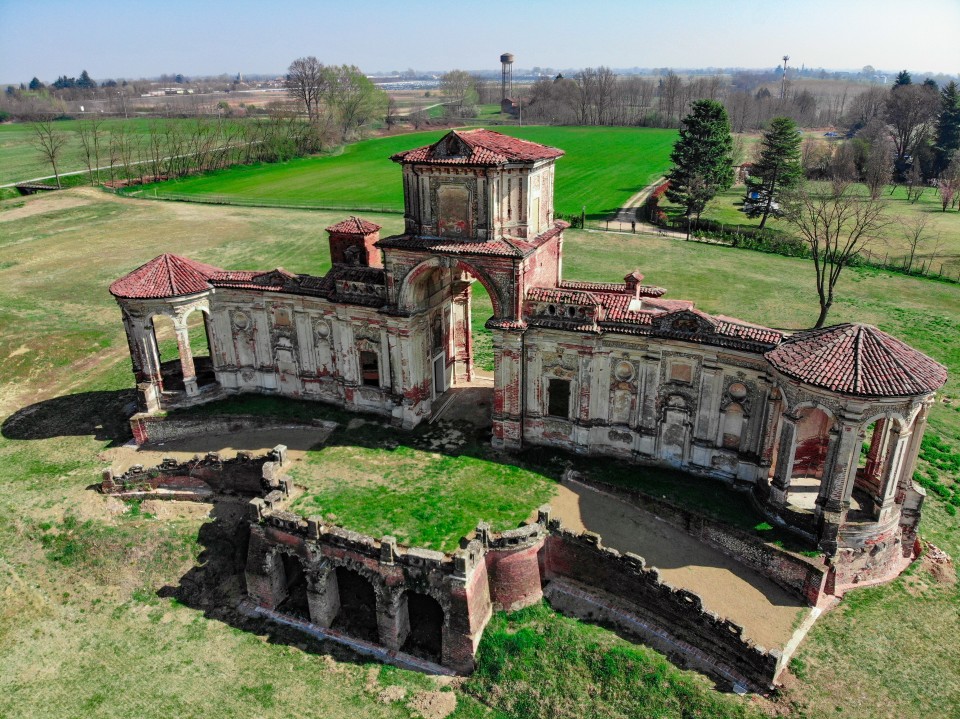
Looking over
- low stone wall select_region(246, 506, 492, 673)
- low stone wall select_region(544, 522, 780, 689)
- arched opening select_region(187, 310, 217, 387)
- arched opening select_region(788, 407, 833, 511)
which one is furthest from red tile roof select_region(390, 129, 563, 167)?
arched opening select_region(788, 407, 833, 511)

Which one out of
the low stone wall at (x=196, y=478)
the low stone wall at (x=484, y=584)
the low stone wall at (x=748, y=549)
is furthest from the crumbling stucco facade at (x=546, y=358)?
the low stone wall at (x=484, y=584)

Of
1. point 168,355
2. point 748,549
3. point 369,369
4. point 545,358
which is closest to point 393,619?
point 545,358

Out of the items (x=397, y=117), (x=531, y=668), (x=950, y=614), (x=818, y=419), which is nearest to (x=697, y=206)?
(x=818, y=419)

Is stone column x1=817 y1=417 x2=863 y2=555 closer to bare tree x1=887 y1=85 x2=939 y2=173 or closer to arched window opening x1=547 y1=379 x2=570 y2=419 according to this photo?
arched window opening x1=547 y1=379 x2=570 y2=419

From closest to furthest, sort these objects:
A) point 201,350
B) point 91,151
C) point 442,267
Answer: point 442,267
point 201,350
point 91,151

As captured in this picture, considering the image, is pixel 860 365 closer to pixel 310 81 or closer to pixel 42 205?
pixel 42 205

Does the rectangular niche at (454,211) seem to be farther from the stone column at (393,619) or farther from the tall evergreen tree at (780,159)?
the tall evergreen tree at (780,159)
